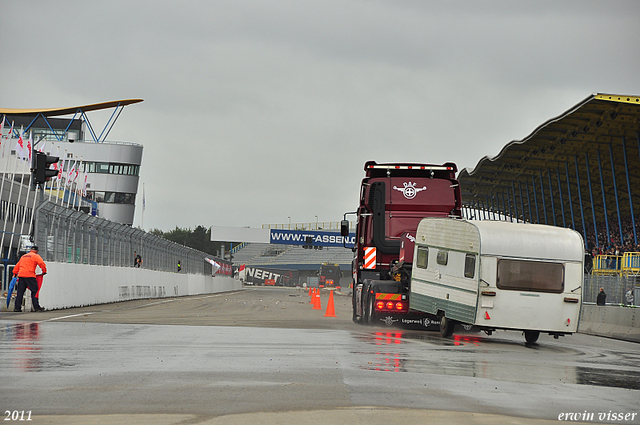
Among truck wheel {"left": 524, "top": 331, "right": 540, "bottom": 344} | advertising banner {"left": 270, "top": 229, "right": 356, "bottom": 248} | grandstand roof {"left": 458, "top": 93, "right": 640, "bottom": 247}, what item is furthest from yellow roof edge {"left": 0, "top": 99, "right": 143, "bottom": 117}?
truck wheel {"left": 524, "top": 331, "right": 540, "bottom": 344}

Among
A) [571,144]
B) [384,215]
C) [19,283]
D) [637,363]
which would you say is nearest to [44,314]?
[19,283]

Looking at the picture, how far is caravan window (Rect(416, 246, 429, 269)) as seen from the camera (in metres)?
18.2

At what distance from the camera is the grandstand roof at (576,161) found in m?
37.2

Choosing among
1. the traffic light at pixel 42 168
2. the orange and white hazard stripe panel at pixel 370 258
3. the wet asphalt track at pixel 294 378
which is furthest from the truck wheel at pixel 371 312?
the traffic light at pixel 42 168

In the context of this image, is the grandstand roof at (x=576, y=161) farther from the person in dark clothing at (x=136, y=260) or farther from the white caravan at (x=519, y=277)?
the person in dark clothing at (x=136, y=260)

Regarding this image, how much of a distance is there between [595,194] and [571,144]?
1677 centimetres

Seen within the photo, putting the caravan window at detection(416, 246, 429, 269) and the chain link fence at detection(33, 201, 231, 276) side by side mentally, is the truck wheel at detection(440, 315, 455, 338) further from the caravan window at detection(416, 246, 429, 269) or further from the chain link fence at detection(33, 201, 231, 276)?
the chain link fence at detection(33, 201, 231, 276)

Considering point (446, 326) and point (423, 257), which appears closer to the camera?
point (446, 326)

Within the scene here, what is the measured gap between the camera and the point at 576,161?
149 ft

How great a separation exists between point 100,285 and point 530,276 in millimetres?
18259

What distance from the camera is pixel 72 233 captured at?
88.2ft

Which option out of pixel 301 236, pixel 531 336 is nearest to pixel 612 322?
pixel 531 336

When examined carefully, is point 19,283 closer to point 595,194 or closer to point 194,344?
point 194,344

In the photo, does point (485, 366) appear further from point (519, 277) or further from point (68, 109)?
point (68, 109)
